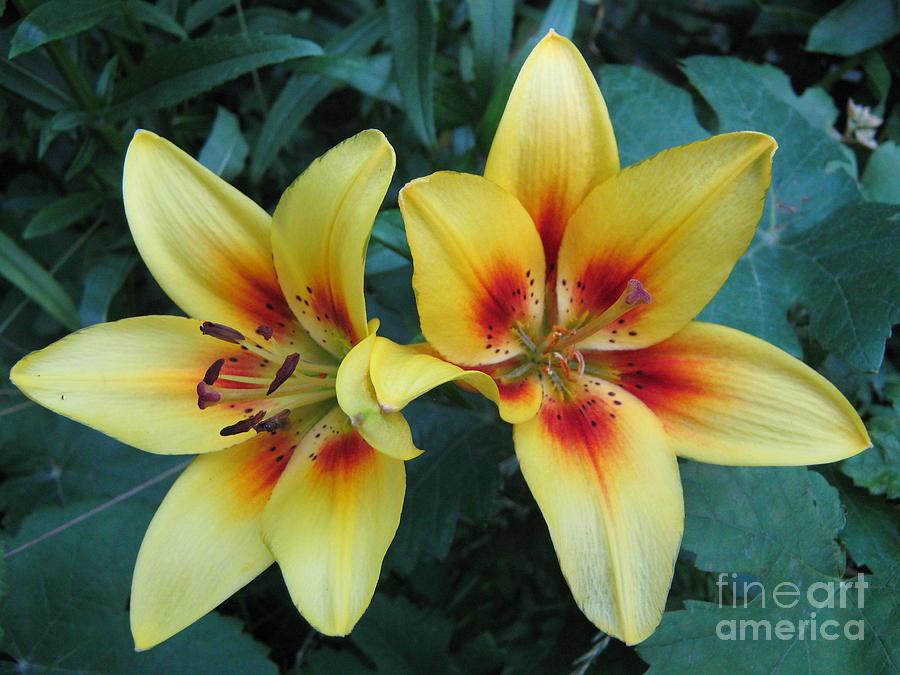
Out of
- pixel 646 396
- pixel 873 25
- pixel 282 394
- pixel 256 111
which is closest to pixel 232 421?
pixel 282 394

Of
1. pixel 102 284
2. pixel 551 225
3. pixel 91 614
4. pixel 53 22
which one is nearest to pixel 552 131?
pixel 551 225

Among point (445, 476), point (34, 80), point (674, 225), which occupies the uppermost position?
point (674, 225)

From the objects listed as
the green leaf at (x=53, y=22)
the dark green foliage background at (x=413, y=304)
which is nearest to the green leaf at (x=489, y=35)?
the dark green foliage background at (x=413, y=304)

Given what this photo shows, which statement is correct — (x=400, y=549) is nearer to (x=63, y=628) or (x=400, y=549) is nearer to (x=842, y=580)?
(x=63, y=628)

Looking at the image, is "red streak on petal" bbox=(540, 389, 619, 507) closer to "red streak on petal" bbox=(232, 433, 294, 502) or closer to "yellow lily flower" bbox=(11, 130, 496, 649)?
"yellow lily flower" bbox=(11, 130, 496, 649)

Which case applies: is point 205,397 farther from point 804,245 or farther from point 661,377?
point 804,245

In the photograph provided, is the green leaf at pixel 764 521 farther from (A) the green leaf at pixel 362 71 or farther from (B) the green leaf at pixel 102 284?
(B) the green leaf at pixel 102 284
